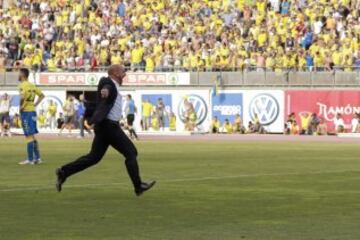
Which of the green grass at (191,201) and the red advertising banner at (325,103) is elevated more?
the red advertising banner at (325,103)

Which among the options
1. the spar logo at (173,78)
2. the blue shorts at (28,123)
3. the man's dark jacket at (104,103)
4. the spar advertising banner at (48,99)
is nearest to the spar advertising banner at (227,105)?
the spar logo at (173,78)

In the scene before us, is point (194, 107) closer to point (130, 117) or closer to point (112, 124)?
point (130, 117)

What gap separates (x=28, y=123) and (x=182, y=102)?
28.2 meters

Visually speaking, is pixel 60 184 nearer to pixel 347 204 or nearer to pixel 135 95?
pixel 347 204

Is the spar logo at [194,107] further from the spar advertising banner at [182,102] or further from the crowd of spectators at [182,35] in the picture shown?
the crowd of spectators at [182,35]

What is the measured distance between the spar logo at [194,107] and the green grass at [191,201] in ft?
78.3

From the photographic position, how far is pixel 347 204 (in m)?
17.6

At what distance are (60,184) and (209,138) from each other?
29885 mm

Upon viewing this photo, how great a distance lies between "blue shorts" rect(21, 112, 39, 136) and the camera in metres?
Result: 27.2

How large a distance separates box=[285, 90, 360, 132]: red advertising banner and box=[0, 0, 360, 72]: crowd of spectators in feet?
3.54

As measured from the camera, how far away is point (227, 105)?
178 ft

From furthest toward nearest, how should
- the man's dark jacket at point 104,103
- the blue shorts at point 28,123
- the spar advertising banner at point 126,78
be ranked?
the spar advertising banner at point 126,78, the blue shorts at point 28,123, the man's dark jacket at point 104,103

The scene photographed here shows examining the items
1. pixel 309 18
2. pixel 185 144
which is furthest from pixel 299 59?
pixel 185 144

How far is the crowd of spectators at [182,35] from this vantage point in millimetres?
53359
